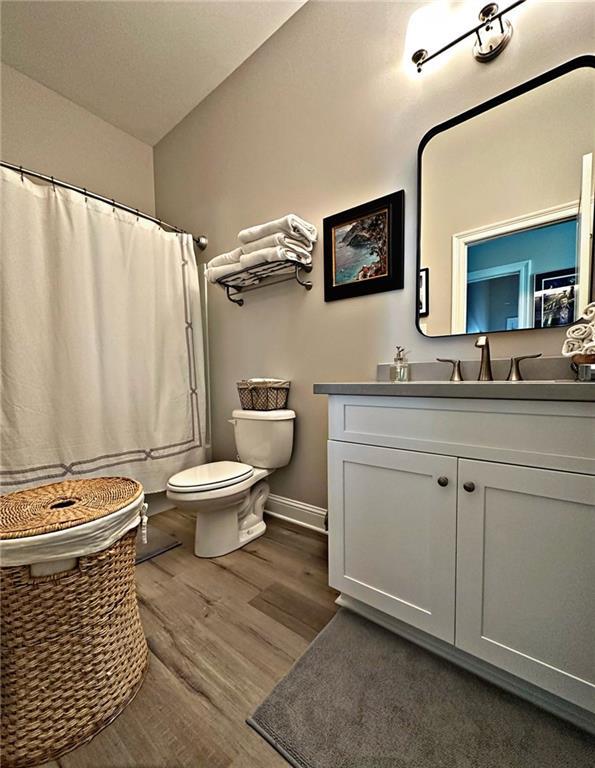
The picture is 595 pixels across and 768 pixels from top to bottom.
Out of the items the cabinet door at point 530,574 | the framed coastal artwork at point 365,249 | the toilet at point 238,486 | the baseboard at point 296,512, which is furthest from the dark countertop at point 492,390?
the baseboard at point 296,512

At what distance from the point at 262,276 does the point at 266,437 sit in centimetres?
90

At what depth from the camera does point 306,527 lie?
1767 mm

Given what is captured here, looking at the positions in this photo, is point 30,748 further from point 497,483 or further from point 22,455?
point 497,483

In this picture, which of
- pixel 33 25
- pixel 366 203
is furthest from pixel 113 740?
pixel 33 25

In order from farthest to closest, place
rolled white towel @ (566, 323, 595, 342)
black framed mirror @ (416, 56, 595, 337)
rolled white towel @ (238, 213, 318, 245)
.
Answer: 1. rolled white towel @ (238, 213, 318, 245)
2. black framed mirror @ (416, 56, 595, 337)
3. rolled white towel @ (566, 323, 595, 342)

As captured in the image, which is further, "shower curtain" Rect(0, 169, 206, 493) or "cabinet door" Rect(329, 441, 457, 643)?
"shower curtain" Rect(0, 169, 206, 493)

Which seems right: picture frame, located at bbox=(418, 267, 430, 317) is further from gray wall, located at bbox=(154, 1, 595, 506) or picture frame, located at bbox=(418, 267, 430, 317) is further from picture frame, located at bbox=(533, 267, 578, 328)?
picture frame, located at bbox=(533, 267, 578, 328)

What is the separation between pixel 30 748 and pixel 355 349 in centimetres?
157

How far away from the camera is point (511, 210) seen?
114 cm

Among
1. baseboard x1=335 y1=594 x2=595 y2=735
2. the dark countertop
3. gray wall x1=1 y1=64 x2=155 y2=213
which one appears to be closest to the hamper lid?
the dark countertop

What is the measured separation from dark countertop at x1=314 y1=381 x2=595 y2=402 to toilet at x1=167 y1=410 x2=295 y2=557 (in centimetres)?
74

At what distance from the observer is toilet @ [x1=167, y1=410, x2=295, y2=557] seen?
142cm

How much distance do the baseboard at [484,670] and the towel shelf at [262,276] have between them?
1465 millimetres

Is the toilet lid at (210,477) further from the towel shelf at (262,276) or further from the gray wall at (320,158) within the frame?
the towel shelf at (262,276)
